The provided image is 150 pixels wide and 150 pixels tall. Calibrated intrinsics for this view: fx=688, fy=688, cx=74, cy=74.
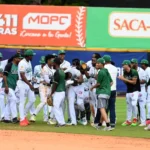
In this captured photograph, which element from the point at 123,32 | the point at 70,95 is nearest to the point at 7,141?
the point at 70,95

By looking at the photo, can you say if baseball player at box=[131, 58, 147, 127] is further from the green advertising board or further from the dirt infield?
the green advertising board

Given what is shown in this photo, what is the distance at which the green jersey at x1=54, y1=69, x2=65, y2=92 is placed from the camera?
1838cm

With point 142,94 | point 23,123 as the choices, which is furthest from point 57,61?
point 142,94

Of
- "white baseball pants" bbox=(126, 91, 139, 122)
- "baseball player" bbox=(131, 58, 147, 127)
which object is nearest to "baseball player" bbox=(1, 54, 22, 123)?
"white baseball pants" bbox=(126, 91, 139, 122)

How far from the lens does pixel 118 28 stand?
32969 millimetres

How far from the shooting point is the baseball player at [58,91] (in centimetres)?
1839

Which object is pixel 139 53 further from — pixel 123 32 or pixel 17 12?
pixel 17 12

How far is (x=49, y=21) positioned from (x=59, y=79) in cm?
1496

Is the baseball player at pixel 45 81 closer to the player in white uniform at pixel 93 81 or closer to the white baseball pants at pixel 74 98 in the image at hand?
the white baseball pants at pixel 74 98

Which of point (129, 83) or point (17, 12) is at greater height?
point (17, 12)

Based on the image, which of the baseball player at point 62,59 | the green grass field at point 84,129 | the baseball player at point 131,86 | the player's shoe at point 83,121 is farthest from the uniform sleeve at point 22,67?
the baseball player at point 131,86

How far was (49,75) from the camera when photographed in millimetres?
19453

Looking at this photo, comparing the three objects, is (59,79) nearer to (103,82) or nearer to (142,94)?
(103,82)

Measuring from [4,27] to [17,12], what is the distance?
982mm
